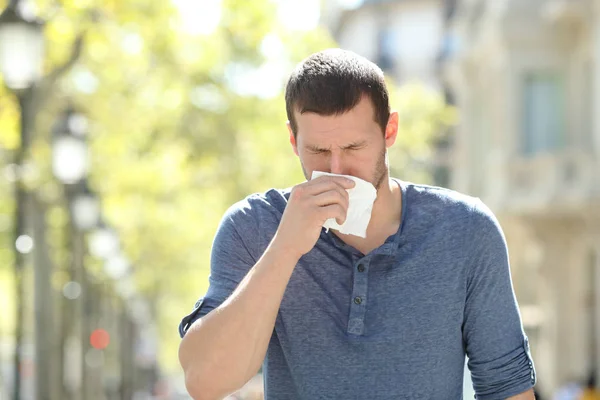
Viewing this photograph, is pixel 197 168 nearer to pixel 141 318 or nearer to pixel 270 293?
pixel 270 293

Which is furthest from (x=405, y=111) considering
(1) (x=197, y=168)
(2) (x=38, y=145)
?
(2) (x=38, y=145)

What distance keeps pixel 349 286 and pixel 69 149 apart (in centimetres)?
1355

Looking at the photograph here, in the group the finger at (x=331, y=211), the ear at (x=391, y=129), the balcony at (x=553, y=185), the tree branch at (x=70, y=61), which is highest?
the tree branch at (x=70, y=61)

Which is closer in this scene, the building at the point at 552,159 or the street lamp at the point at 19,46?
the street lamp at the point at 19,46

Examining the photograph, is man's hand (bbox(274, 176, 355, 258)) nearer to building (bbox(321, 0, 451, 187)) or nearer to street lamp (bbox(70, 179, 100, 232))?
street lamp (bbox(70, 179, 100, 232))

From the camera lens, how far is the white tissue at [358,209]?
322 cm

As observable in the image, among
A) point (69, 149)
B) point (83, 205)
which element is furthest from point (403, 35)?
point (69, 149)

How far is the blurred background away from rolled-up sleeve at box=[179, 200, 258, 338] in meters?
9.26

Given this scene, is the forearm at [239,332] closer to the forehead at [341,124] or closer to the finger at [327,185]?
the finger at [327,185]

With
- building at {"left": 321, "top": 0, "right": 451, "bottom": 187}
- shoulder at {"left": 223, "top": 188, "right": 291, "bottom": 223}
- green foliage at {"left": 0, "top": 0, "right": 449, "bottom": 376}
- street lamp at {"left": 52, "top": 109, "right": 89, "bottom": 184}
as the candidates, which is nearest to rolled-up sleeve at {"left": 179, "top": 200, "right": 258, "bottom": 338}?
shoulder at {"left": 223, "top": 188, "right": 291, "bottom": 223}

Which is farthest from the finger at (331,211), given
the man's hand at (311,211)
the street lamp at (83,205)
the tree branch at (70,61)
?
the street lamp at (83,205)

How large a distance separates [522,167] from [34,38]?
15726mm

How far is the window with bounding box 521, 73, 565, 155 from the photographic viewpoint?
26891mm

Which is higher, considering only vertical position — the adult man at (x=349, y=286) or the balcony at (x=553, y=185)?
the adult man at (x=349, y=286)
